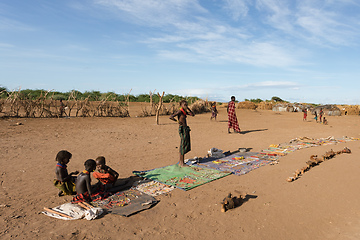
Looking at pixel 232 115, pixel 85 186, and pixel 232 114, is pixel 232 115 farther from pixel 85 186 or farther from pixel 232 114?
pixel 85 186

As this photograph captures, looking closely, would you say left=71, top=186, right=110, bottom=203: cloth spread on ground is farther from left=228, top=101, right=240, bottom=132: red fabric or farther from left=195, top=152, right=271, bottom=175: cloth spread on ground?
left=228, top=101, right=240, bottom=132: red fabric

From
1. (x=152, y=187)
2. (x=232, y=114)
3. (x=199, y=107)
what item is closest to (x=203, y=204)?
(x=152, y=187)

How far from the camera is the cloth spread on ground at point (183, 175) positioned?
5086 mm

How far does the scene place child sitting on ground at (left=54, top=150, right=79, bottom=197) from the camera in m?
4.29

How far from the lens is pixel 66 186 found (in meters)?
4.43

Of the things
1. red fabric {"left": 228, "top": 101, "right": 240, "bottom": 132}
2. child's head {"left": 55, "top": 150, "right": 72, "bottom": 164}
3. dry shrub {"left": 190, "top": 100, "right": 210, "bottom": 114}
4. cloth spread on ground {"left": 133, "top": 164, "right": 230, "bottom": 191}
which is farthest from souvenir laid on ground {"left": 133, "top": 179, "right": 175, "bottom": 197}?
dry shrub {"left": 190, "top": 100, "right": 210, "bottom": 114}

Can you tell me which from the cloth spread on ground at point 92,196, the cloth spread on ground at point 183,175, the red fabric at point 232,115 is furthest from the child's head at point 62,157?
the red fabric at point 232,115

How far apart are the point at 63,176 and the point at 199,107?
62.6 feet

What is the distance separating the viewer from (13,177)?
5.42 metres

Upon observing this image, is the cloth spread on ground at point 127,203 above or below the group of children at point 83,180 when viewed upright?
below

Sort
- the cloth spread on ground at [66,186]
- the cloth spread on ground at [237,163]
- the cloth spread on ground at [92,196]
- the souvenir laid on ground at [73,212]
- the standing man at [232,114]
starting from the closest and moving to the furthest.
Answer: the souvenir laid on ground at [73,212] → the cloth spread on ground at [92,196] → the cloth spread on ground at [66,186] → the cloth spread on ground at [237,163] → the standing man at [232,114]

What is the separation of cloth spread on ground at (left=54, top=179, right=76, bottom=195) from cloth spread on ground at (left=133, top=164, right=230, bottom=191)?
1.49 meters

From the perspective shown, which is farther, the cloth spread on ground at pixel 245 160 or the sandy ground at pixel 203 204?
the cloth spread on ground at pixel 245 160

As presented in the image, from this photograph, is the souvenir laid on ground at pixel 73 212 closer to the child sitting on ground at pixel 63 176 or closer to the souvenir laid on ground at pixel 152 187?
the child sitting on ground at pixel 63 176
